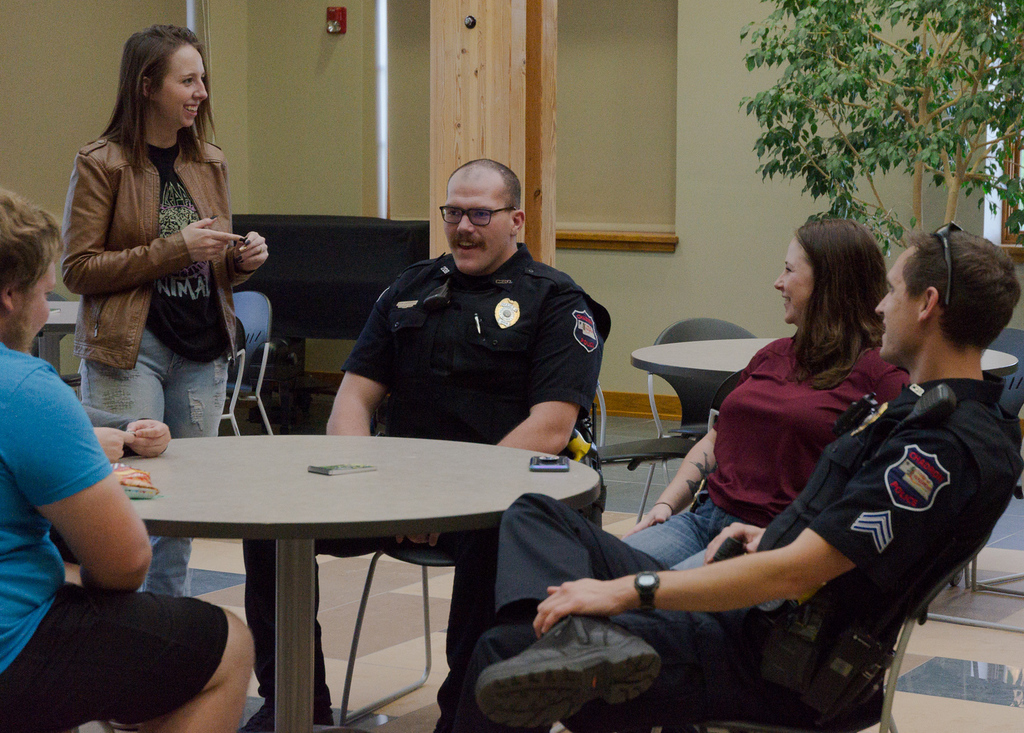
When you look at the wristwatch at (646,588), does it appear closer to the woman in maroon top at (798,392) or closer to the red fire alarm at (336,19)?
the woman in maroon top at (798,392)

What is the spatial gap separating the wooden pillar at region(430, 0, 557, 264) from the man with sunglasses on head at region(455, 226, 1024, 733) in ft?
7.37

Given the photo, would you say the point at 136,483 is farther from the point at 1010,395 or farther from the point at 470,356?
the point at 1010,395

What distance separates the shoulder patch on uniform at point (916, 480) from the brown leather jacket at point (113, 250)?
71.5 inches

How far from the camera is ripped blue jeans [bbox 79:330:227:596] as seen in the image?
2771 millimetres

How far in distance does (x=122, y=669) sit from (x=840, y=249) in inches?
59.7

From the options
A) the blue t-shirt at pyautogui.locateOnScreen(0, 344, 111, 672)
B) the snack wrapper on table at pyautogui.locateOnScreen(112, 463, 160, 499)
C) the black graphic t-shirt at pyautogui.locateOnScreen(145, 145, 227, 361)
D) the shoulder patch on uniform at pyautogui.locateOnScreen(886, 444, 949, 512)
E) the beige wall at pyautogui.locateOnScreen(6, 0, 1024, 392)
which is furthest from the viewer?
the beige wall at pyautogui.locateOnScreen(6, 0, 1024, 392)

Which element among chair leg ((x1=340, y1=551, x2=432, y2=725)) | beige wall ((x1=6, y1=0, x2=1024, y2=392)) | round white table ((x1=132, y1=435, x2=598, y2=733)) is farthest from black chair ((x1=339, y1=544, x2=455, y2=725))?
beige wall ((x1=6, y1=0, x2=1024, y2=392))

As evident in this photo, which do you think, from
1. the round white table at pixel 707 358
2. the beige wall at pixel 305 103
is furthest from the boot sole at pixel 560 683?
the beige wall at pixel 305 103

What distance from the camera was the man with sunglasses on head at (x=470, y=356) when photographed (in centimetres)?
256

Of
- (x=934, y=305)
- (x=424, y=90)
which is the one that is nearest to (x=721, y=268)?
(x=424, y=90)

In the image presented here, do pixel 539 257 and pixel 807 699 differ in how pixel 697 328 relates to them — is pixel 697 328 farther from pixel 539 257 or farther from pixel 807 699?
pixel 807 699

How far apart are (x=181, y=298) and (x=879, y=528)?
188 cm

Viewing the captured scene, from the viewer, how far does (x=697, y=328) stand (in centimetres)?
451

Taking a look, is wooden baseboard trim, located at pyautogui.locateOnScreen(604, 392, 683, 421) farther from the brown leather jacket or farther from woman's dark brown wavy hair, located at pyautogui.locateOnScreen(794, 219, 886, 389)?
woman's dark brown wavy hair, located at pyautogui.locateOnScreen(794, 219, 886, 389)
